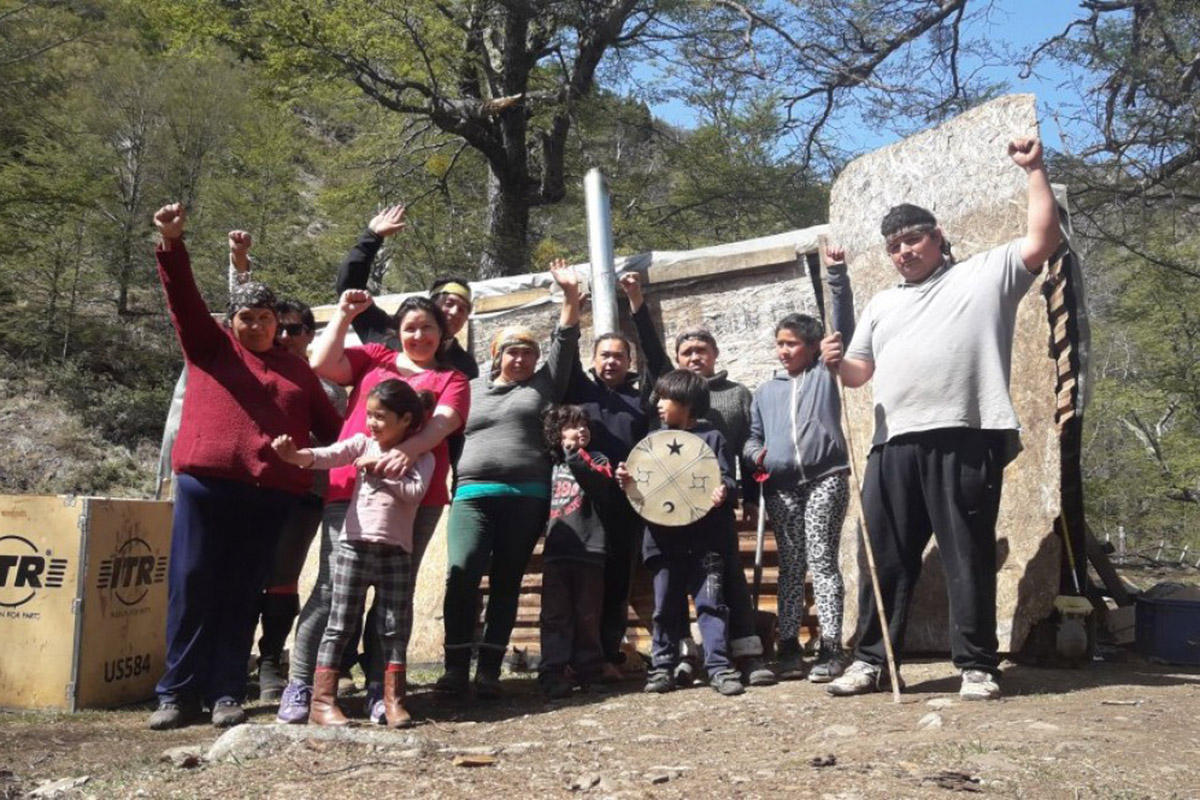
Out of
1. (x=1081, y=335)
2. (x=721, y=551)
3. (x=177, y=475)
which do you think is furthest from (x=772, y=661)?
(x=177, y=475)

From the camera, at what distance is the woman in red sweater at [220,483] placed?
4016mm

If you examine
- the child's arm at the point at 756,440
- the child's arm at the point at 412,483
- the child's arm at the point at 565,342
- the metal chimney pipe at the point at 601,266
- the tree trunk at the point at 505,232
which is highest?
the tree trunk at the point at 505,232

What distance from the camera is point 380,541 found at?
3947mm

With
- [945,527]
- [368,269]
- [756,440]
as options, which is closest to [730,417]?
[756,440]

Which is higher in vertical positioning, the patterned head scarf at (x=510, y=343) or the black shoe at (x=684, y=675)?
the patterned head scarf at (x=510, y=343)

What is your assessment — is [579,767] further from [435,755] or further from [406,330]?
[406,330]

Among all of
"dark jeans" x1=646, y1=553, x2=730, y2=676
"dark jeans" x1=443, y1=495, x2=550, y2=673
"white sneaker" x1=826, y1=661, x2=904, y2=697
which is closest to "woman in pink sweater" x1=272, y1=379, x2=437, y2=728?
"dark jeans" x1=443, y1=495, x2=550, y2=673

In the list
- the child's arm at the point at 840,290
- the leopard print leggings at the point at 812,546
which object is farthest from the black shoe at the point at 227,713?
the child's arm at the point at 840,290

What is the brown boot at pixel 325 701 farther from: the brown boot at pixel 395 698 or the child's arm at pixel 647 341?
the child's arm at pixel 647 341

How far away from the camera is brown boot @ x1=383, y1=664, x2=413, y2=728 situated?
12.8ft

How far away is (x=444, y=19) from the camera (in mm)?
14602

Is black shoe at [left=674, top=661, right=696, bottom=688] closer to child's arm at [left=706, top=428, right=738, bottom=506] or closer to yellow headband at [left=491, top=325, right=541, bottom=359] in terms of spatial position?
child's arm at [left=706, top=428, right=738, bottom=506]

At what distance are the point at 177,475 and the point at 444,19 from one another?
39.2 feet

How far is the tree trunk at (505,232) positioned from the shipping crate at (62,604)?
451 inches
